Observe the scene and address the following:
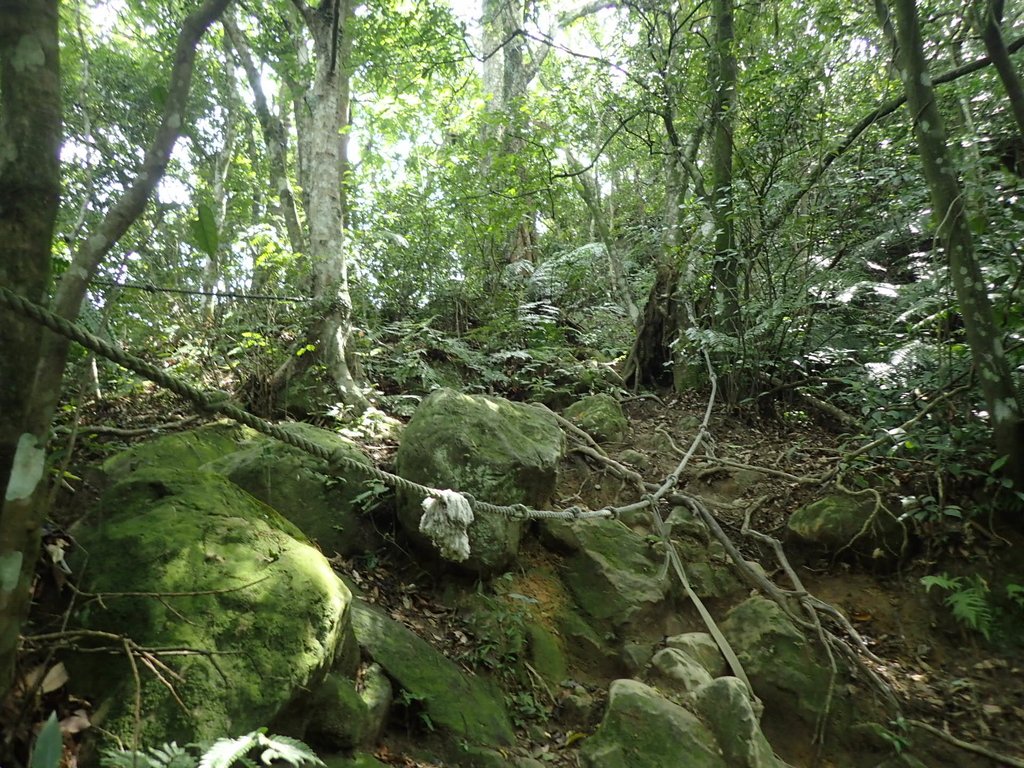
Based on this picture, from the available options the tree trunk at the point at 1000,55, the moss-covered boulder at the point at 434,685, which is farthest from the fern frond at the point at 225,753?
the tree trunk at the point at 1000,55

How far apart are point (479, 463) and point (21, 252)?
2.75m

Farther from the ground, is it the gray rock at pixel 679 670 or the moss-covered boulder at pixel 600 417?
the moss-covered boulder at pixel 600 417

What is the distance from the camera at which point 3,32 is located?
1.54m

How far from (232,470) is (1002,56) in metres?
5.43

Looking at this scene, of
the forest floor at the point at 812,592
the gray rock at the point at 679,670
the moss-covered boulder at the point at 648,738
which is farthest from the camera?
the gray rock at the point at 679,670

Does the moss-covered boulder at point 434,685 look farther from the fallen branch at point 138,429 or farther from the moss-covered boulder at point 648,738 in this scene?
the fallen branch at point 138,429

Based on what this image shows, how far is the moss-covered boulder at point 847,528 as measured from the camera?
13.2 ft

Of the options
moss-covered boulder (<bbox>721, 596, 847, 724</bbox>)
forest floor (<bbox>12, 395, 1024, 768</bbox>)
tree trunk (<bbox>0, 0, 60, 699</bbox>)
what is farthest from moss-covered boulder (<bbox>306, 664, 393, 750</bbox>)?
moss-covered boulder (<bbox>721, 596, 847, 724</bbox>)

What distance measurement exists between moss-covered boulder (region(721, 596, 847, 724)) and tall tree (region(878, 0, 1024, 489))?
173 cm

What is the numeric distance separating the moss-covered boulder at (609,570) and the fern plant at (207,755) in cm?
244

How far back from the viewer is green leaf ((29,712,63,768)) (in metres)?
0.98

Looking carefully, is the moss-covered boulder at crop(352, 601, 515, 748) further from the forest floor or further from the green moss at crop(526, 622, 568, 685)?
the green moss at crop(526, 622, 568, 685)

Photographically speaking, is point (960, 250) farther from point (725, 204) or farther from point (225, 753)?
point (225, 753)

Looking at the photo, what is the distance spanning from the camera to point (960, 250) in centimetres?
372
